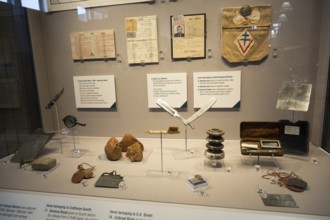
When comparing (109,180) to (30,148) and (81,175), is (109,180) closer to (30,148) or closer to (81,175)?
(81,175)

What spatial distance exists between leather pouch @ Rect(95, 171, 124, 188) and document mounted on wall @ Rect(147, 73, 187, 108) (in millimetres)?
778

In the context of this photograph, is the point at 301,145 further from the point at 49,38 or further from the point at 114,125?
the point at 49,38

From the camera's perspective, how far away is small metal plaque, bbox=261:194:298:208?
968 millimetres

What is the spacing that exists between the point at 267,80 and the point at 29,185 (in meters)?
1.76

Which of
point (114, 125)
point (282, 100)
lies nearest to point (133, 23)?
point (114, 125)

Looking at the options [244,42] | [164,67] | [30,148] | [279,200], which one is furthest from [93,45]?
[279,200]

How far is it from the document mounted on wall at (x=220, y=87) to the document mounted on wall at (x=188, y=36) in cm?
18

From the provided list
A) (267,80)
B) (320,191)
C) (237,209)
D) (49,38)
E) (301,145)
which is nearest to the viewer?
(237,209)

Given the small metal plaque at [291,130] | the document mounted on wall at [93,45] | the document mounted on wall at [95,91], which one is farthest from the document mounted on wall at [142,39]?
the small metal plaque at [291,130]

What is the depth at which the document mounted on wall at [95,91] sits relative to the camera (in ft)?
6.37

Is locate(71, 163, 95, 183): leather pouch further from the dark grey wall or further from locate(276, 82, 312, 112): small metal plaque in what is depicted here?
locate(276, 82, 312, 112): small metal plaque

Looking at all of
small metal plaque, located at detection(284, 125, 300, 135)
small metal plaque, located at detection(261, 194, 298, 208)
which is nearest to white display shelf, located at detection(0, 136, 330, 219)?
small metal plaque, located at detection(261, 194, 298, 208)

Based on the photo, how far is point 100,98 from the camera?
6.49ft

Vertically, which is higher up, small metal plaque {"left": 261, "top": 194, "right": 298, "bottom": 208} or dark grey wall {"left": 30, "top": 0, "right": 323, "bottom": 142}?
dark grey wall {"left": 30, "top": 0, "right": 323, "bottom": 142}
